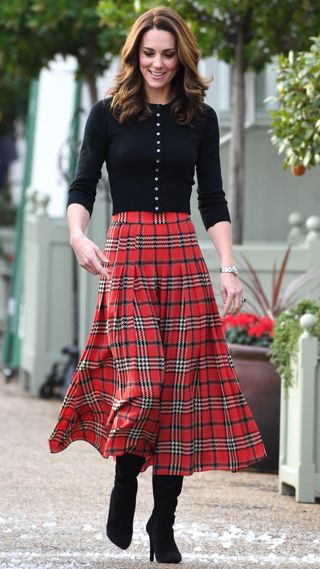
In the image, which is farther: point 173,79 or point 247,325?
point 247,325

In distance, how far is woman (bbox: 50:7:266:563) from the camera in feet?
15.3

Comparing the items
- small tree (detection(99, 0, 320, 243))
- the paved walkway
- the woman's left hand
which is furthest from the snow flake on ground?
small tree (detection(99, 0, 320, 243))

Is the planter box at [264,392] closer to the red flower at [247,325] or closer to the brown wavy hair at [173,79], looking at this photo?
the red flower at [247,325]

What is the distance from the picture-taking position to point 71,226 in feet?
15.3

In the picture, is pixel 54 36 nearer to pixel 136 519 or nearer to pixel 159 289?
pixel 136 519

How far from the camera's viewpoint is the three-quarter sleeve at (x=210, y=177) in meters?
4.84

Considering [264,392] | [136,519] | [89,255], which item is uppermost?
[89,255]

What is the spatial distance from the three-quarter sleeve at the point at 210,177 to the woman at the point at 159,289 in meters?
0.02

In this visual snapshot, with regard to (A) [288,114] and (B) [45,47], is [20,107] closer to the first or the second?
(B) [45,47]

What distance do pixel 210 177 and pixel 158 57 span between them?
0.46 meters

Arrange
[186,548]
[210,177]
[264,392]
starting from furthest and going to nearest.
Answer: [264,392] < [186,548] < [210,177]

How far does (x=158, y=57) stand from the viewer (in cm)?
465

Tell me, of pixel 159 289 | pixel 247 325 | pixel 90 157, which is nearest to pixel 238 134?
pixel 247 325

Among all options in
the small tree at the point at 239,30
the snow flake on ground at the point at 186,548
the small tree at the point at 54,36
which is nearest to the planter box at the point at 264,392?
the snow flake on ground at the point at 186,548
